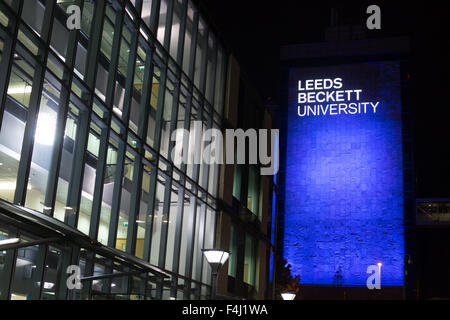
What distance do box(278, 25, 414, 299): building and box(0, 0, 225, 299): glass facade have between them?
41.7 metres

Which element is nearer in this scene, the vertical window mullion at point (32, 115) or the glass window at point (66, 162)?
the vertical window mullion at point (32, 115)

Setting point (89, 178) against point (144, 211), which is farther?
point (144, 211)

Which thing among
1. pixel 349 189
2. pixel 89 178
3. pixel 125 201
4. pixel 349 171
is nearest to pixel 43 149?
pixel 89 178

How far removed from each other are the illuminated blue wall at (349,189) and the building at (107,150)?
40.3 meters

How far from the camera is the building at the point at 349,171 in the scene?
67.5m

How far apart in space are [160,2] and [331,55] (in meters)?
53.8

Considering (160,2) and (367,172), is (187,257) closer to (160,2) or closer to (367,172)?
(160,2)

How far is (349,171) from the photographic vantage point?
2719 inches

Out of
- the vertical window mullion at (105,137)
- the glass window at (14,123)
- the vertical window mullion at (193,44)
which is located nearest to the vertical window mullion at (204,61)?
the vertical window mullion at (193,44)

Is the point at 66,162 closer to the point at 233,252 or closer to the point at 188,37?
the point at 188,37

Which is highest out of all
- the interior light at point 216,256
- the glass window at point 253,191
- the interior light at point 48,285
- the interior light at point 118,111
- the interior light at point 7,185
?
the glass window at point 253,191

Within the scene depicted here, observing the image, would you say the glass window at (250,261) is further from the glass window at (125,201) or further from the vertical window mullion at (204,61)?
the glass window at (125,201)

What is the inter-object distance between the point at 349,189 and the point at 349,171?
1.97m

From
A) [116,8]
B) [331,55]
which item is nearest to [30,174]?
[116,8]
